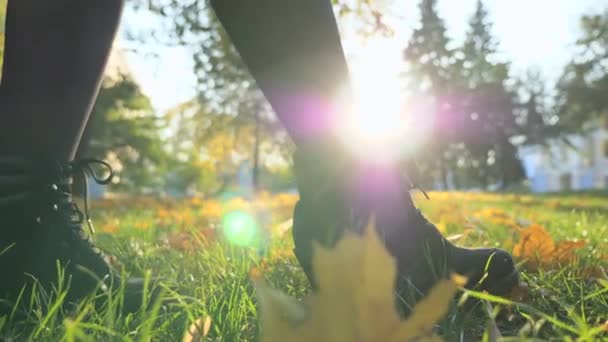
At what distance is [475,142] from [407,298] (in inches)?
1336

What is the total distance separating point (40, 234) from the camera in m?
1.17

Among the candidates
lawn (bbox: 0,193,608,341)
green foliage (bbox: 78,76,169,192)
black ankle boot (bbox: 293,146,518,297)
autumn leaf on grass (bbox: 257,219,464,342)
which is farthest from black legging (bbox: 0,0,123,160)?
green foliage (bbox: 78,76,169,192)

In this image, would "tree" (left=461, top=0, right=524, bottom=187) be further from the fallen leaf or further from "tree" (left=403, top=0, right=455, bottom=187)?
the fallen leaf

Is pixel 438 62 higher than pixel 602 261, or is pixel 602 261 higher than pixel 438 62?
pixel 602 261

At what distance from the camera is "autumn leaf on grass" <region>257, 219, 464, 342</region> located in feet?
1.11

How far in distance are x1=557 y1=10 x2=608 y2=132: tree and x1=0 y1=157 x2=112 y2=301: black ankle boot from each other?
78.0 ft

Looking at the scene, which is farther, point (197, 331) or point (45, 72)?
point (45, 72)

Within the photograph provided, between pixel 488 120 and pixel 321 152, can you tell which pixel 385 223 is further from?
pixel 488 120

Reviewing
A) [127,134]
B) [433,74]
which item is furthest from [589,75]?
[127,134]

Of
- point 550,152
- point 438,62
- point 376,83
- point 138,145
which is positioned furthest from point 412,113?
point 376,83

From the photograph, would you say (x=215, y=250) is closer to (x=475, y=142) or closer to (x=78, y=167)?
(x=78, y=167)

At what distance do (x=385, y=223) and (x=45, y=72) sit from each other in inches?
31.3

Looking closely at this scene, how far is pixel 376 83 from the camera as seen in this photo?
221 centimetres

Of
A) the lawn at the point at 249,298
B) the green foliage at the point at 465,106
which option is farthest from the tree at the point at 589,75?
the lawn at the point at 249,298
